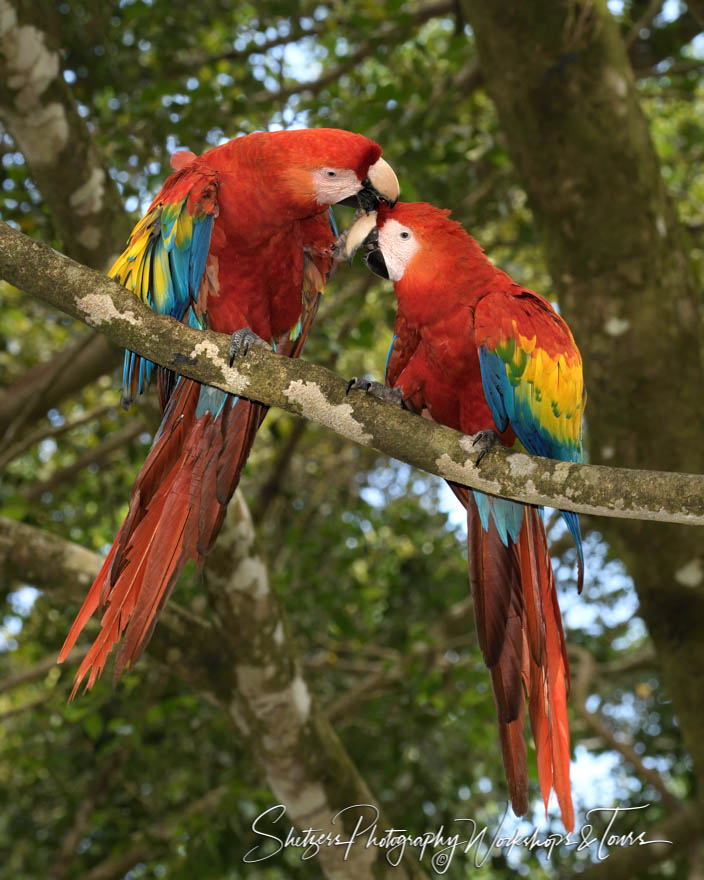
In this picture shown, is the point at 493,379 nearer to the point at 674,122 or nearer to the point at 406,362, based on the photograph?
the point at 406,362

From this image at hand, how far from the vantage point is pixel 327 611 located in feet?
10.5

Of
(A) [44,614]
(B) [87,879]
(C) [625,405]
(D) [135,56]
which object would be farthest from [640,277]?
(B) [87,879]

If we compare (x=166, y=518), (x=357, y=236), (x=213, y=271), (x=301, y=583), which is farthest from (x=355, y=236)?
(x=301, y=583)

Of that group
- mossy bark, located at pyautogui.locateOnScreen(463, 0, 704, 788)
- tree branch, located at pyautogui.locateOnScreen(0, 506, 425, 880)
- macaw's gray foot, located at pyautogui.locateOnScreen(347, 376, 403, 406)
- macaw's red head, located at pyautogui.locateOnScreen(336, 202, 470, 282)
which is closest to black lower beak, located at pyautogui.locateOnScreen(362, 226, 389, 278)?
macaw's red head, located at pyautogui.locateOnScreen(336, 202, 470, 282)

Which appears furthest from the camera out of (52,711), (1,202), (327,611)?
(327,611)

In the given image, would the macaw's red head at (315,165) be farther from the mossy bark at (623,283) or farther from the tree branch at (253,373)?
the mossy bark at (623,283)

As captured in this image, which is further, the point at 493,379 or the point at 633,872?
the point at 633,872

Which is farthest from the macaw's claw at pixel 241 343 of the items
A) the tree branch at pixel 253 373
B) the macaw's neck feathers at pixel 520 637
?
the macaw's neck feathers at pixel 520 637

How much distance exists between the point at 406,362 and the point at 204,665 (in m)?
0.99

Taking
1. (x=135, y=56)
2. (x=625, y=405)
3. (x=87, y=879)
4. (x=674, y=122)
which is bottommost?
(x=87, y=879)

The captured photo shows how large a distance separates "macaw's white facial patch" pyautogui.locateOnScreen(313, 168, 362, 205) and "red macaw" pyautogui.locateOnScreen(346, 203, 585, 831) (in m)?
0.07

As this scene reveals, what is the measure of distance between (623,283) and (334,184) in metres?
1.01

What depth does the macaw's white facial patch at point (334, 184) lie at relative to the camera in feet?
5.90

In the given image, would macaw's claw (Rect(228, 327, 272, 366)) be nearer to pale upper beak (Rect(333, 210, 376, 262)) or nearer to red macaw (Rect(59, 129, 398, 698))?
red macaw (Rect(59, 129, 398, 698))
